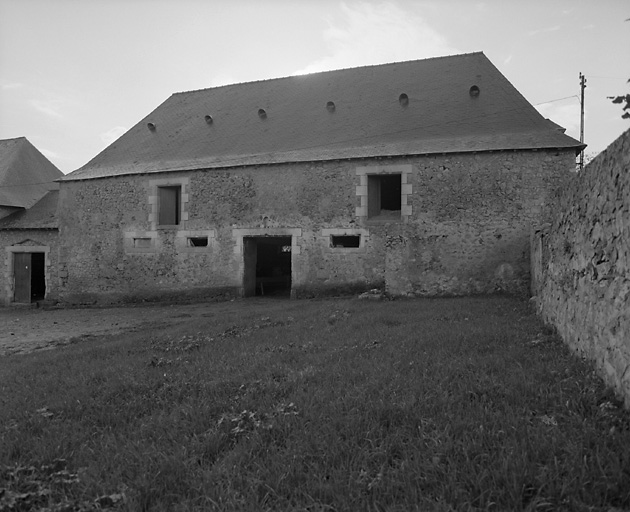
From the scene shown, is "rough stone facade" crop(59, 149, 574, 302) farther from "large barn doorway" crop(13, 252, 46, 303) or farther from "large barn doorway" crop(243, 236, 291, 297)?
"large barn doorway" crop(13, 252, 46, 303)

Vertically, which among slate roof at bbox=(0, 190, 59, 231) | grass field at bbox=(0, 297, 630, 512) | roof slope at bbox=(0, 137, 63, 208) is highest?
roof slope at bbox=(0, 137, 63, 208)

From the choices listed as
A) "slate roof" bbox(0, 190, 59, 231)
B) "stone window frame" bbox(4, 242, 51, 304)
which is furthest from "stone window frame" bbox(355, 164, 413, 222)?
"stone window frame" bbox(4, 242, 51, 304)

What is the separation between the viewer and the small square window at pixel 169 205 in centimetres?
1511

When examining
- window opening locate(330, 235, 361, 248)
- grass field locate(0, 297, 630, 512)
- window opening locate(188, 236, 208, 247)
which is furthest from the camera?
window opening locate(188, 236, 208, 247)

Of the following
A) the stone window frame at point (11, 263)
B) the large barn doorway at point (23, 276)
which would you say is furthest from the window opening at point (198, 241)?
the large barn doorway at point (23, 276)

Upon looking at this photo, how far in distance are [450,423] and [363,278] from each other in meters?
9.88

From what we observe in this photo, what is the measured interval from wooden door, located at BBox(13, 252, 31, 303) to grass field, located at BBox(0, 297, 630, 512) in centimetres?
1429

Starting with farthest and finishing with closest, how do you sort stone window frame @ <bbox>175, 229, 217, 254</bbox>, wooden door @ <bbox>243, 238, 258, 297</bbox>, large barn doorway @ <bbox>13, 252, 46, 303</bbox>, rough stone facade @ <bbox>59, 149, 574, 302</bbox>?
1. large barn doorway @ <bbox>13, 252, 46, 303</bbox>
2. stone window frame @ <bbox>175, 229, 217, 254</bbox>
3. wooden door @ <bbox>243, 238, 258, 297</bbox>
4. rough stone facade @ <bbox>59, 149, 574, 302</bbox>

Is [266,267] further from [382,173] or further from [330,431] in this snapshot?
[330,431]

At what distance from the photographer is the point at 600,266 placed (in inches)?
131

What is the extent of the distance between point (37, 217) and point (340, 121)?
13009 millimetres

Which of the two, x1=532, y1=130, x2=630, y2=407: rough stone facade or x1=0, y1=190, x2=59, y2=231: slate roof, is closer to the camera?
x1=532, y1=130, x2=630, y2=407: rough stone facade

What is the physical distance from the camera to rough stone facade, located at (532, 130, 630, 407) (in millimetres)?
2803

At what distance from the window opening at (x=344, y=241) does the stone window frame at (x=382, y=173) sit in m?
0.72
